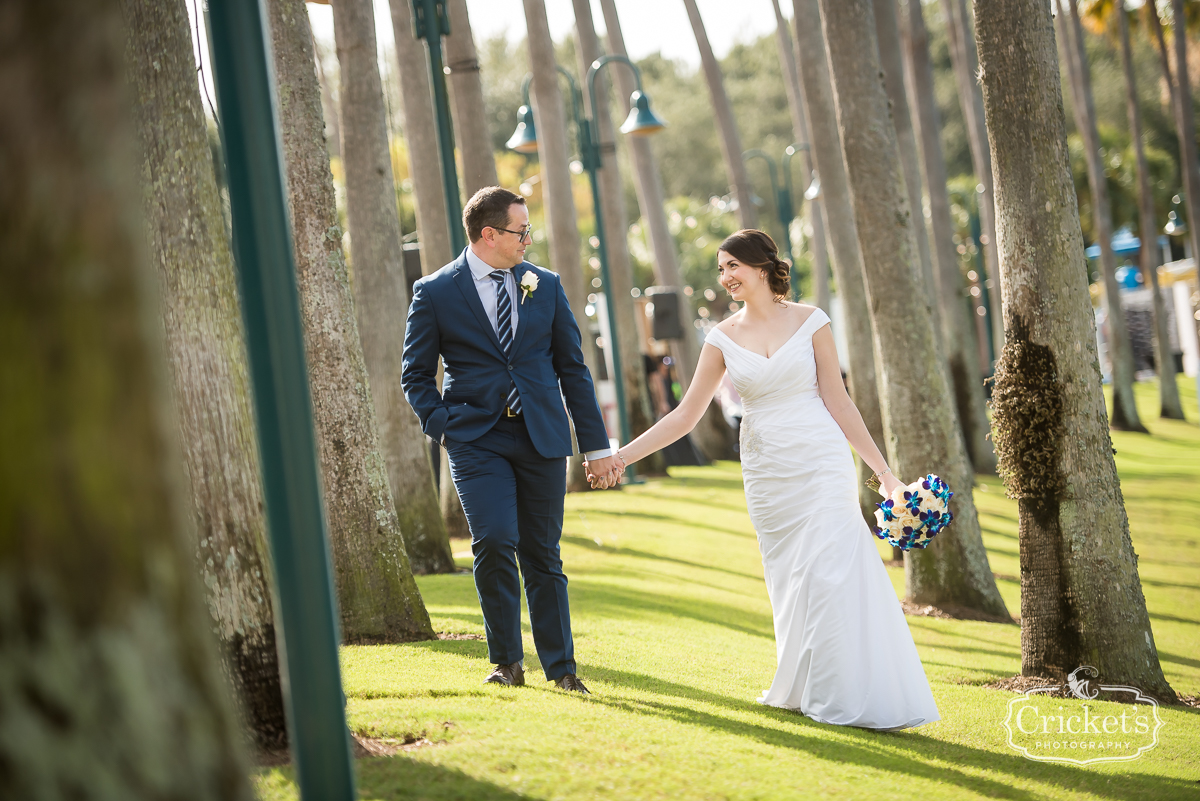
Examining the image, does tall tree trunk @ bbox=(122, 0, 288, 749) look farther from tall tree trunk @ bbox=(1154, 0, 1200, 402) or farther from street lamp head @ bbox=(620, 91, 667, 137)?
tall tree trunk @ bbox=(1154, 0, 1200, 402)

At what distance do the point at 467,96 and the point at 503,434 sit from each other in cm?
1054

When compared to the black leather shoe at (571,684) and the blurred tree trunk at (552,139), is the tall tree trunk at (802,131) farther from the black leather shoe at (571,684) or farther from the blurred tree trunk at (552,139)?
the black leather shoe at (571,684)

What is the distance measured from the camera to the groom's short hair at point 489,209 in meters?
5.49

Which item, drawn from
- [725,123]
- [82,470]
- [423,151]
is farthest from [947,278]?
[82,470]

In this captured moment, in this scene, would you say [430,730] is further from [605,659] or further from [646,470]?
[646,470]

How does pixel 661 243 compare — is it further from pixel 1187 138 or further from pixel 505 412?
pixel 505 412

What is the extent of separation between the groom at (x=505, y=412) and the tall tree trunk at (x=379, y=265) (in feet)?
16.8

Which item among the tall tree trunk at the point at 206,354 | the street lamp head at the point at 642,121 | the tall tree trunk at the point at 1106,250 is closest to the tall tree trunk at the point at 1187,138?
the tall tree trunk at the point at 1106,250

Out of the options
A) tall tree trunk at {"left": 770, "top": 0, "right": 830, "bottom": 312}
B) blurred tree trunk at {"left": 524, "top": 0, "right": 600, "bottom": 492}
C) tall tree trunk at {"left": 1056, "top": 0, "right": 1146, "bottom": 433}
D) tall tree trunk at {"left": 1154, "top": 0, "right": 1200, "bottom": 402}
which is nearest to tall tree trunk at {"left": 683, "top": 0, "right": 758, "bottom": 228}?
tall tree trunk at {"left": 770, "top": 0, "right": 830, "bottom": 312}

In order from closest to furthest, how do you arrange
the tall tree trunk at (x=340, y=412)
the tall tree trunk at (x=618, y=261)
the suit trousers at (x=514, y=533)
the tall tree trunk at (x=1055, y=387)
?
the suit trousers at (x=514, y=533) < the tall tree trunk at (x=1055, y=387) < the tall tree trunk at (x=340, y=412) < the tall tree trunk at (x=618, y=261)

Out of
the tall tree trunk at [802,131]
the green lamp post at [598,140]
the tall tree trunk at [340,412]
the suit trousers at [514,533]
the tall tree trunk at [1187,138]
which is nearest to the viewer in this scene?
the suit trousers at [514,533]

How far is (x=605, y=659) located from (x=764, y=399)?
1.94 meters

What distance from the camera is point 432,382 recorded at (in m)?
5.48

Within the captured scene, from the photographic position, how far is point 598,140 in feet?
68.4
